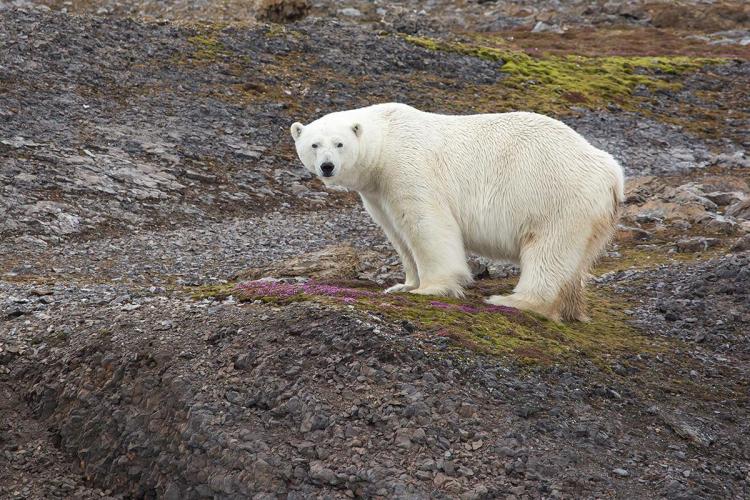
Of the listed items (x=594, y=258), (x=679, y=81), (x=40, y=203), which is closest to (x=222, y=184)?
(x=40, y=203)

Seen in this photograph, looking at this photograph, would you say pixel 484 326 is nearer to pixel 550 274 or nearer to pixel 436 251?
pixel 550 274

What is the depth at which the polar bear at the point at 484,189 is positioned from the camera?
7.86m

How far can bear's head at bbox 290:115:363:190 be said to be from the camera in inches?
314

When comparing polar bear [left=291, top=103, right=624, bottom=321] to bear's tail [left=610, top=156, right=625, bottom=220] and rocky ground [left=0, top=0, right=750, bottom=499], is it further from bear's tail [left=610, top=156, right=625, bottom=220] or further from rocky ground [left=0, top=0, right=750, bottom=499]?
rocky ground [left=0, top=0, right=750, bottom=499]

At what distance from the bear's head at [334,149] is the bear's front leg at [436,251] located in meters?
0.63

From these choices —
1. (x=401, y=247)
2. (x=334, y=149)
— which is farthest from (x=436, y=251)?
(x=334, y=149)

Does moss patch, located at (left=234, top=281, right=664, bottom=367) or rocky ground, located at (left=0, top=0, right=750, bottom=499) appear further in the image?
moss patch, located at (left=234, top=281, right=664, bottom=367)

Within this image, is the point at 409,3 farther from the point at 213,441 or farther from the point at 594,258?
the point at 213,441

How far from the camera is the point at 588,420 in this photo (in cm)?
604

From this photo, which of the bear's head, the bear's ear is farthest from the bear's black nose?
the bear's ear

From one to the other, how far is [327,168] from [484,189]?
1.49 m

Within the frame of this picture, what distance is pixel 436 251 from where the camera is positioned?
26.5 feet

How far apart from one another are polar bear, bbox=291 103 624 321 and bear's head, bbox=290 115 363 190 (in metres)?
0.01

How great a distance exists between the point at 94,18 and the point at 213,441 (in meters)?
17.7
